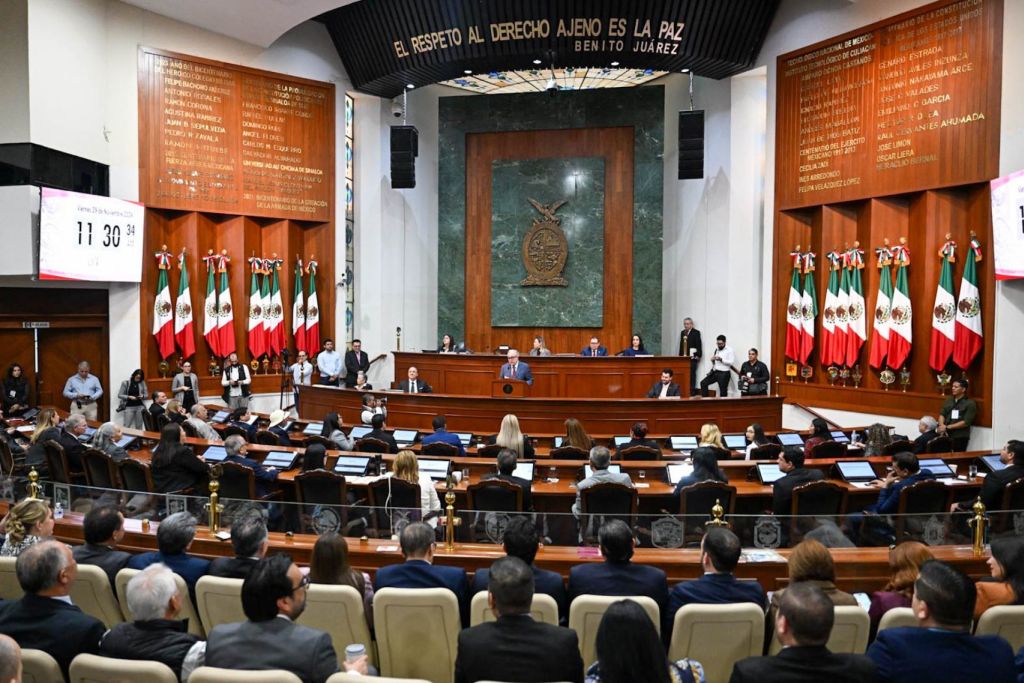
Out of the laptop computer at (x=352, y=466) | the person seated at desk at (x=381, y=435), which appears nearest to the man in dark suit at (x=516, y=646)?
the laptop computer at (x=352, y=466)

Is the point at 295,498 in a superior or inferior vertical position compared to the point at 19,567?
inferior

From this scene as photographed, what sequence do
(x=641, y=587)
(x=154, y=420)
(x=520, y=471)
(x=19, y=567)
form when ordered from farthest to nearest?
(x=154, y=420) < (x=520, y=471) < (x=641, y=587) < (x=19, y=567)

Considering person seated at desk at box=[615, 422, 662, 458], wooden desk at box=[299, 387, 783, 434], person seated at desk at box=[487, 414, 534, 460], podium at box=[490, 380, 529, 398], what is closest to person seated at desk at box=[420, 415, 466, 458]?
person seated at desk at box=[487, 414, 534, 460]

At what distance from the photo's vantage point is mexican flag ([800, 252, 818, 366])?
12320 millimetres

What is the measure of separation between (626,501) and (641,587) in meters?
2.04

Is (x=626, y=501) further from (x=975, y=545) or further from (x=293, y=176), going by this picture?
(x=293, y=176)

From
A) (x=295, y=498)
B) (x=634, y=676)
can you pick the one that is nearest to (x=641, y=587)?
(x=634, y=676)

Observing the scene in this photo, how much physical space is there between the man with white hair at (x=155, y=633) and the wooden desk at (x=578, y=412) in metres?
7.25

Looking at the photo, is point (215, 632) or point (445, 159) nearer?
point (215, 632)

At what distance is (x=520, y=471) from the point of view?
5.83 m

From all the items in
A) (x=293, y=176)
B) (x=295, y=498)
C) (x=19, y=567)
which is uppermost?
(x=293, y=176)

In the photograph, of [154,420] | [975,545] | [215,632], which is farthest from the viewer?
[154,420]

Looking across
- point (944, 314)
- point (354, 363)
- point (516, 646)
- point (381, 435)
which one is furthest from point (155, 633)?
point (354, 363)

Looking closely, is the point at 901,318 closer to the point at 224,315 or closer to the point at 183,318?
the point at 224,315
